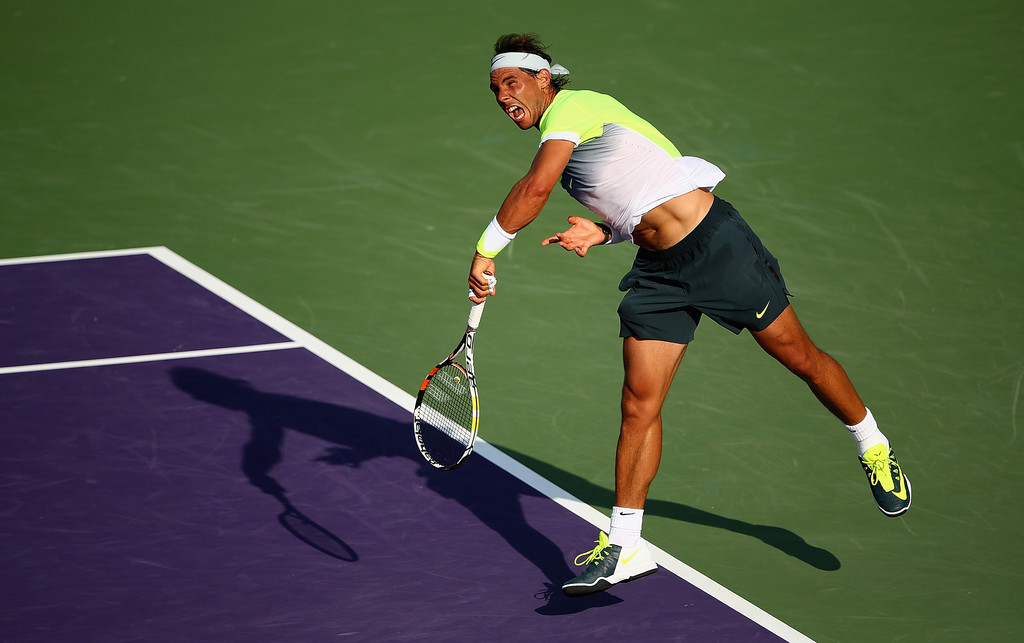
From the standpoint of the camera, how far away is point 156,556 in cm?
592

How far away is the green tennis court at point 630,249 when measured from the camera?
637 centimetres

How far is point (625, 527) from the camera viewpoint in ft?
18.3

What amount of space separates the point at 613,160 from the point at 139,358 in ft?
11.3

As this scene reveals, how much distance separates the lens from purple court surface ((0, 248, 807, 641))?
547 cm

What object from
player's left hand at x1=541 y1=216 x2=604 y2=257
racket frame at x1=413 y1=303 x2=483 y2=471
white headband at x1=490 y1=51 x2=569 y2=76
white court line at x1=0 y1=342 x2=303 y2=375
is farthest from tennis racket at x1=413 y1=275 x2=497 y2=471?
white court line at x1=0 y1=342 x2=303 y2=375

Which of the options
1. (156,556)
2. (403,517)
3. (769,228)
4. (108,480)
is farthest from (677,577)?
(769,228)

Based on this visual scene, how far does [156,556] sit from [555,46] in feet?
26.9

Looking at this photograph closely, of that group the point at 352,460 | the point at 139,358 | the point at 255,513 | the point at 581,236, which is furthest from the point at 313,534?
the point at 139,358

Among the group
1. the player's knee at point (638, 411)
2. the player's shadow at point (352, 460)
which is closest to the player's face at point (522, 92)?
the player's knee at point (638, 411)

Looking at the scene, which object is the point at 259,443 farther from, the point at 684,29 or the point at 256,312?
the point at 684,29

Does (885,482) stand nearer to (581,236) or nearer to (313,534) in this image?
(581,236)

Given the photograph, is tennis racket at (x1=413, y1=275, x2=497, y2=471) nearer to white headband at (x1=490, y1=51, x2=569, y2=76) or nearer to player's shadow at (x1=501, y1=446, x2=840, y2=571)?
player's shadow at (x1=501, y1=446, x2=840, y2=571)

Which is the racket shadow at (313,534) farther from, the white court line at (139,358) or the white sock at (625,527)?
the white court line at (139,358)

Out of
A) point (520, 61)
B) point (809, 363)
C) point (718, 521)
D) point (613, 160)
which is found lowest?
point (718, 521)
